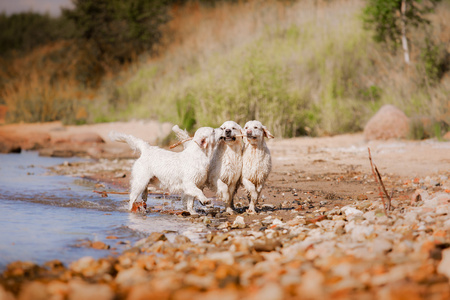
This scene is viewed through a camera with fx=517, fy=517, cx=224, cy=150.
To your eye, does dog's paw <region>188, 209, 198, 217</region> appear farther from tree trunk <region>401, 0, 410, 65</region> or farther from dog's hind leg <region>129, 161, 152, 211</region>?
tree trunk <region>401, 0, 410, 65</region>

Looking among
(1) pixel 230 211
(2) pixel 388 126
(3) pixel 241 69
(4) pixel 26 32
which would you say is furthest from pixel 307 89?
(4) pixel 26 32

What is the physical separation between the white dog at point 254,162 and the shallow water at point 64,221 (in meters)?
1.00

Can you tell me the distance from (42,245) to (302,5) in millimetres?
20438

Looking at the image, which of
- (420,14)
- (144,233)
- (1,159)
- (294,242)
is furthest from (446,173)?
(1,159)

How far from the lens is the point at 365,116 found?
49.0ft

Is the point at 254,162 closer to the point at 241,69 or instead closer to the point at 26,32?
the point at 241,69

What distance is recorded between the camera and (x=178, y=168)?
22.3 ft

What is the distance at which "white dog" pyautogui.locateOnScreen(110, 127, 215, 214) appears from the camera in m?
6.65

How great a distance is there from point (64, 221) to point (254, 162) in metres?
2.53

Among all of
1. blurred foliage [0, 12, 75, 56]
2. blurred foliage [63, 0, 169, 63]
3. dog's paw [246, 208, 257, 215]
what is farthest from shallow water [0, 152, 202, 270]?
blurred foliage [0, 12, 75, 56]

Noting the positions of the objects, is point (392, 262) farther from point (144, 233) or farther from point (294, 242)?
point (144, 233)

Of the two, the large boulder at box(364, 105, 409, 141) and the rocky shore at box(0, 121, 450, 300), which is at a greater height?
the large boulder at box(364, 105, 409, 141)

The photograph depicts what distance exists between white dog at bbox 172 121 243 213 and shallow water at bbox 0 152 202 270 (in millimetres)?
661

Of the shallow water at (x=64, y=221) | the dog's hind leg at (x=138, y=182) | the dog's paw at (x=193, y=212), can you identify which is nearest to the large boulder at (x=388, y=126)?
the shallow water at (x=64, y=221)
